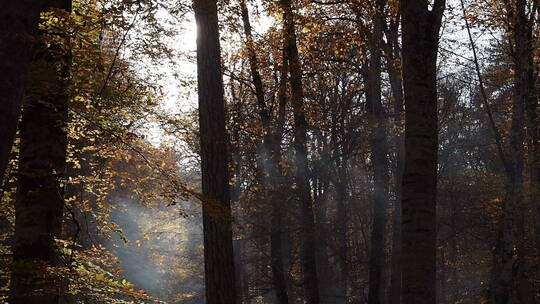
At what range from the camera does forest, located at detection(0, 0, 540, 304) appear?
5.81 m

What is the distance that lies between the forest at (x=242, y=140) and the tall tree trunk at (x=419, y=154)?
0.05ft

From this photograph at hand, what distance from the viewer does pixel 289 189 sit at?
1819 cm

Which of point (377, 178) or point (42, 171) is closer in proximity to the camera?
point (42, 171)

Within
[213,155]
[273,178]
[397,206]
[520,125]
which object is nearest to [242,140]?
[273,178]

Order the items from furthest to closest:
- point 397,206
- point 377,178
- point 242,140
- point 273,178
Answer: point 242,140, point 273,178, point 377,178, point 397,206

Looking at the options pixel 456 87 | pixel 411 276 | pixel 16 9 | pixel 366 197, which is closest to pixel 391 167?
pixel 366 197

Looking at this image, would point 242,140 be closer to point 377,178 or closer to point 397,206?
point 377,178

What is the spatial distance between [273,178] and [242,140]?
→ 3.62 meters

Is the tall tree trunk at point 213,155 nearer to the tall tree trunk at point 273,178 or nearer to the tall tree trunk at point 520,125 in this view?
the tall tree trunk at point 273,178

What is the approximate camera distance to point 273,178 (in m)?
18.3

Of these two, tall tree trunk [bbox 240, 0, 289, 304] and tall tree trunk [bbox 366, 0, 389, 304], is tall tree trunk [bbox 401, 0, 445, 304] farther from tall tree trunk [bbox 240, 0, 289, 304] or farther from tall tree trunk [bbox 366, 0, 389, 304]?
tall tree trunk [bbox 240, 0, 289, 304]

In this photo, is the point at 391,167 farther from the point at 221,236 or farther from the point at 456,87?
the point at 221,236

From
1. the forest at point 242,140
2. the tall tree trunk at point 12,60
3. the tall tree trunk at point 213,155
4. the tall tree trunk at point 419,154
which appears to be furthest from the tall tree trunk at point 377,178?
the tall tree trunk at point 12,60

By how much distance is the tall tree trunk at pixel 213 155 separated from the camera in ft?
26.2
